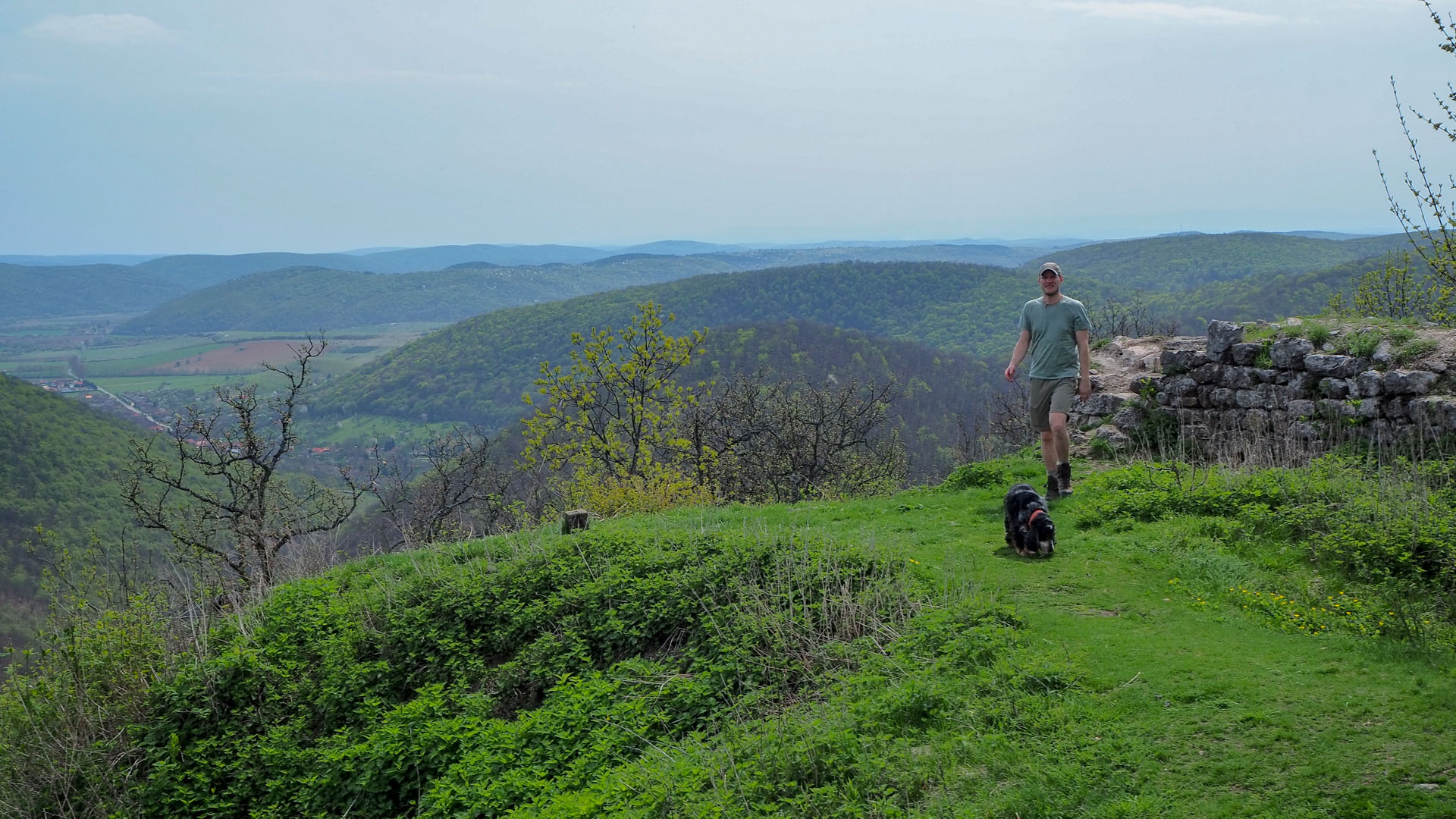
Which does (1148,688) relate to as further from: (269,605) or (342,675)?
(269,605)

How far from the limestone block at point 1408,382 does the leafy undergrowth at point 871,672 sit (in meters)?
2.07

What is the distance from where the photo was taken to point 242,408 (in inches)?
597

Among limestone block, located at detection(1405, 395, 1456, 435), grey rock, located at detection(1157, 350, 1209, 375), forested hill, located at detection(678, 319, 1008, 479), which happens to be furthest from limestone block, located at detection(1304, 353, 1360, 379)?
forested hill, located at detection(678, 319, 1008, 479)

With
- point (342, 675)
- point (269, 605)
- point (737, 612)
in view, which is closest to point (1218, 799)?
point (737, 612)

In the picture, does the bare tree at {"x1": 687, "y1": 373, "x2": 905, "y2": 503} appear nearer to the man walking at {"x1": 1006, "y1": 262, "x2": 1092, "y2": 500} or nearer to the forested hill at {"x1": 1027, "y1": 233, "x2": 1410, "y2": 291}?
the man walking at {"x1": 1006, "y1": 262, "x2": 1092, "y2": 500}

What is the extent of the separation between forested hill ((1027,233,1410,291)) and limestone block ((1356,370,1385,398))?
12704cm

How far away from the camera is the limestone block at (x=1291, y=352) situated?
10.8m

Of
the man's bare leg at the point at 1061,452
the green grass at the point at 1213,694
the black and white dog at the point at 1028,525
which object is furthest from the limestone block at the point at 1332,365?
the black and white dog at the point at 1028,525

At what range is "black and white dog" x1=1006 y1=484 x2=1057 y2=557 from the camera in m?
7.74

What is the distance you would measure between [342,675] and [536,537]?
2.92 meters

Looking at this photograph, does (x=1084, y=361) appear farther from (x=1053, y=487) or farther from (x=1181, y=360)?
(x=1181, y=360)

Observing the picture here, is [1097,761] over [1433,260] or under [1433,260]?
under

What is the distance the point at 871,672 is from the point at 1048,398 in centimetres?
462

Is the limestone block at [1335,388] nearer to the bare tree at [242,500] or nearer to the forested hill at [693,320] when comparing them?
the bare tree at [242,500]
